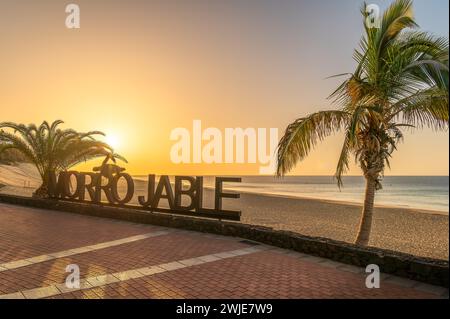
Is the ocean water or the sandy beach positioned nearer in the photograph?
the sandy beach

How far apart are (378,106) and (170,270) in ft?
20.2

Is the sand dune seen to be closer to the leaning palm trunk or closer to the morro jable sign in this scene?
the morro jable sign

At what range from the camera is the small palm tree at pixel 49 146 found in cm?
1853

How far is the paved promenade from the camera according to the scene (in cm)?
584

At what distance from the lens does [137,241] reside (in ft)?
A: 31.9

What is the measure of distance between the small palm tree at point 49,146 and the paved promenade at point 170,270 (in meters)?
8.51

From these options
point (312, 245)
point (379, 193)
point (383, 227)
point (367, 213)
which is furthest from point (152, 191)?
point (379, 193)

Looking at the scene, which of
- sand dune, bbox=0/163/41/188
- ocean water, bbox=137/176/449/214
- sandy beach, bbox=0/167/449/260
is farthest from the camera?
sand dune, bbox=0/163/41/188

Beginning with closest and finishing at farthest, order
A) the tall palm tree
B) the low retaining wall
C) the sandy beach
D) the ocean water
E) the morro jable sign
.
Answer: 1. the low retaining wall
2. the tall palm tree
3. the morro jable sign
4. the sandy beach
5. the ocean water

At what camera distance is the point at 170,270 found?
275 inches

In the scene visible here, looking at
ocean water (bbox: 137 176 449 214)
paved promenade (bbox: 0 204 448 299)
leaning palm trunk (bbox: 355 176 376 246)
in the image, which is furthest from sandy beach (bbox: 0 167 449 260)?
paved promenade (bbox: 0 204 448 299)

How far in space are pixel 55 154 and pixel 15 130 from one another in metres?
2.43

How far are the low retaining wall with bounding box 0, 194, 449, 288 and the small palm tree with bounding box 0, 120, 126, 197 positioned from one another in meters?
5.02

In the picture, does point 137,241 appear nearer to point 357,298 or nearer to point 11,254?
point 11,254
